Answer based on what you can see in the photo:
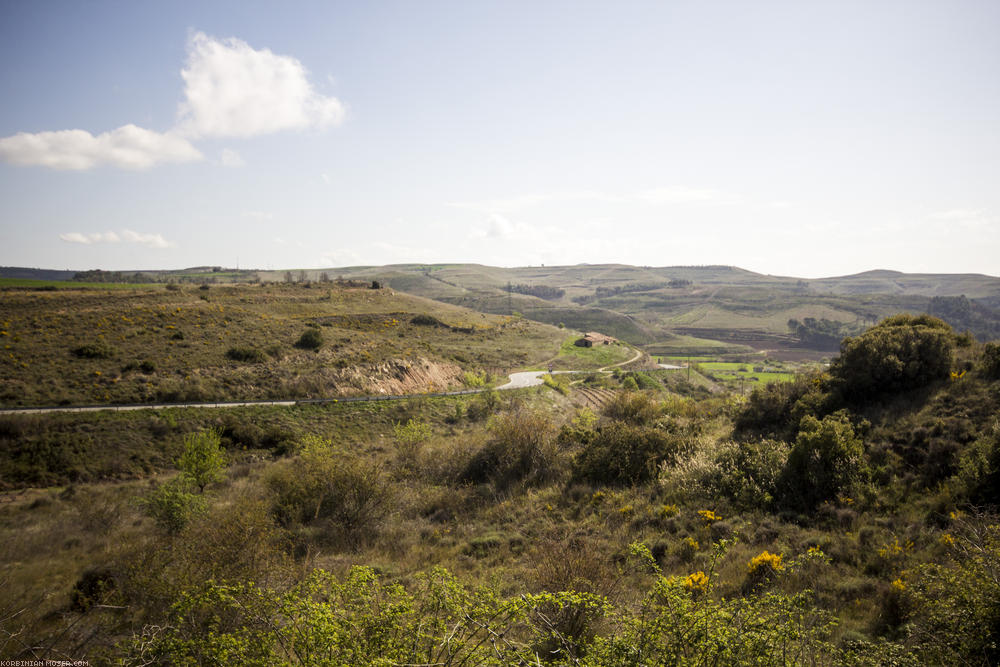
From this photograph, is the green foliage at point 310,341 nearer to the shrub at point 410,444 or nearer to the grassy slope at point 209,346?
the grassy slope at point 209,346

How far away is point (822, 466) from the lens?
12.7 m

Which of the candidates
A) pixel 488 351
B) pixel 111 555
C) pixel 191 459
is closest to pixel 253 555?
pixel 111 555

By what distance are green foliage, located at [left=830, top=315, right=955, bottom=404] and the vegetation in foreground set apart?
0.08 m

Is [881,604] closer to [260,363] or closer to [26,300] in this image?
[260,363]

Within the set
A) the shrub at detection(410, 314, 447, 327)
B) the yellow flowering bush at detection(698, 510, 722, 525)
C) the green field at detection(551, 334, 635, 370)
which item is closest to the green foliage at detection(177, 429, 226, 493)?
the yellow flowering bush at detection(698, 510, 722, 525)

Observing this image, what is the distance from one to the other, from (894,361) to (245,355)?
154 feet

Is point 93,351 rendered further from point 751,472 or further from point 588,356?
point 588,356

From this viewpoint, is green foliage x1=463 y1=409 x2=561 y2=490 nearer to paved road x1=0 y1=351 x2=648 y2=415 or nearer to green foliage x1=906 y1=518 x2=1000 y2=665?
green foliage x1=906 y1=518 x2=1000 y2=665

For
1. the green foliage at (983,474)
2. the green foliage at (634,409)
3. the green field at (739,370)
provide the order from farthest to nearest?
the green field at (739,370) < the green foliage at (634,409) < the green foliage at (983,474)

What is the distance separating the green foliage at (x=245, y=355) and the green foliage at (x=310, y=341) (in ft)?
17.6

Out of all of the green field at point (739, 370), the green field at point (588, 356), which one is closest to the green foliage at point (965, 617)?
the green field at point (588, 356)

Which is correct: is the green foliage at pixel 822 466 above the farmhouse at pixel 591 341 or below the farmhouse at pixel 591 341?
above

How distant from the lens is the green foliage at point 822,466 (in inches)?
482

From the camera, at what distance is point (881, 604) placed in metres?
7.82
